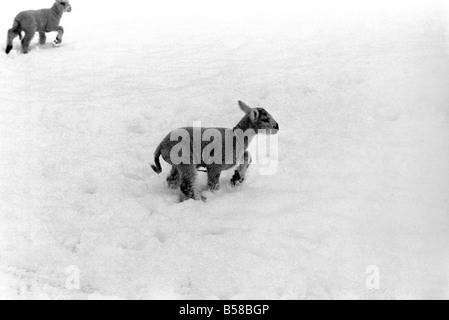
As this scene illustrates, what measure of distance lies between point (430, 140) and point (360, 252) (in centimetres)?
249

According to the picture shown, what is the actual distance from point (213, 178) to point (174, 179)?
543 mm

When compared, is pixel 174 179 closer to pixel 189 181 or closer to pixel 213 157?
pixel 189 181

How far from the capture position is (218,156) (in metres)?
5.62

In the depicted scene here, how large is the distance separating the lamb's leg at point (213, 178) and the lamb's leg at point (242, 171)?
0.25 metres

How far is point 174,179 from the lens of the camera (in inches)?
235

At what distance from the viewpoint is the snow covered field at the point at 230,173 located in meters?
4.36

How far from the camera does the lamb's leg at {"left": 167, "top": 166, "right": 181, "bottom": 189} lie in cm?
592

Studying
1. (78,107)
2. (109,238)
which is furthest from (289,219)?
(78,107)

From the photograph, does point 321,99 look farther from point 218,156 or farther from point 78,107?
point 78,107

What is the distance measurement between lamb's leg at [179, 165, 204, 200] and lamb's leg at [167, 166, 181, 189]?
30cm

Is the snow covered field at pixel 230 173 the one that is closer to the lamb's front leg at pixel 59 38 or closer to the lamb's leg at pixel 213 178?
the lamb's leg at pixel 213 178
